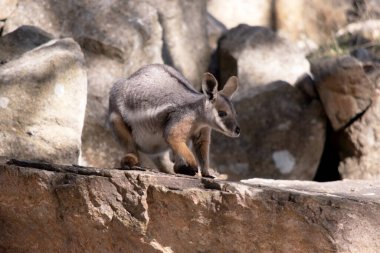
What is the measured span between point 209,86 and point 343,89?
10.6ft

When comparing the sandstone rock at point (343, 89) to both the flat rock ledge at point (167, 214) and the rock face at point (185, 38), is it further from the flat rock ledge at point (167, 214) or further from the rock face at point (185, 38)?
the flat rock ledge at point (167, 214)

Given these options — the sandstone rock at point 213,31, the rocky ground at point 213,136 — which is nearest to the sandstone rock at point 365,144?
the rocky ground at point 213,136

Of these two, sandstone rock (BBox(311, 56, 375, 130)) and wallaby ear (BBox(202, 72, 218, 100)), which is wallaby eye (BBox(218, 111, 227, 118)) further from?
sandstone rock (BBox(311, 56, 375, 130))

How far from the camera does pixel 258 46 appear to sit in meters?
9.63

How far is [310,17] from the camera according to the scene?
501 inches

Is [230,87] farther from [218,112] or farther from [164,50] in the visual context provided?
[164,50]

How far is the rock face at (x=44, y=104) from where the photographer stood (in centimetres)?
629

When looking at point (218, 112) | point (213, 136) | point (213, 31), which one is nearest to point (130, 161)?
point (218, 112)

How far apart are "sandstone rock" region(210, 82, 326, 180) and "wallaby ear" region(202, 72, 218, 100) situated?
311 centimetres

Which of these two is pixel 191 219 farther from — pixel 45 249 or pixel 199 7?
Answer: pixel 199 7

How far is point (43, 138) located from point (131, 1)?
316cm

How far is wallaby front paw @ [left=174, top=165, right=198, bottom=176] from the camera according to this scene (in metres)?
5.54

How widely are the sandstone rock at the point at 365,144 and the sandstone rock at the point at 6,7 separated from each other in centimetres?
412

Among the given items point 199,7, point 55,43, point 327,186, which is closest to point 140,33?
point 199,7
